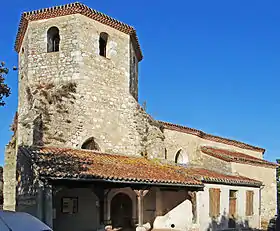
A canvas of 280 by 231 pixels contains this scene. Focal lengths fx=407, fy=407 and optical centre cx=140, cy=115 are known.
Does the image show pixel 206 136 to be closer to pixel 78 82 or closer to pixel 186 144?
pixel 186 144

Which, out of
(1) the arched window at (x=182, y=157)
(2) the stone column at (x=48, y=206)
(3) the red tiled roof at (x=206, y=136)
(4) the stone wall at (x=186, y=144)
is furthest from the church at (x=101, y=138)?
(2) the stone column at (x=48, y=206)

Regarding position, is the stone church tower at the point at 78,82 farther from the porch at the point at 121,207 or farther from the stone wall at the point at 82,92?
the porch at the point at 121,207

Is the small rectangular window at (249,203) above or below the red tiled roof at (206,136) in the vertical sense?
below

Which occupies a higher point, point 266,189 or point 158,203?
point 266,189

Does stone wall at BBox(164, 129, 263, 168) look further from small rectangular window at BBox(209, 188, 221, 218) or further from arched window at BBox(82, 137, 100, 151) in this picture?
arched window at BBox(82, 137, 100, 151)

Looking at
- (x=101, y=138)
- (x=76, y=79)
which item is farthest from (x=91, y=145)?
(x=76, y=79)

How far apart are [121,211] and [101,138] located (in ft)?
12.0

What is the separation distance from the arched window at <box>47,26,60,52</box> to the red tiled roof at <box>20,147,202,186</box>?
5655 mm

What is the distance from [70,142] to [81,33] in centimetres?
538

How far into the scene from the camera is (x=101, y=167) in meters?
16.0

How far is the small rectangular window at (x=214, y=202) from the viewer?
19297 mm

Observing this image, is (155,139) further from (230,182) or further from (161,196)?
(230,182)

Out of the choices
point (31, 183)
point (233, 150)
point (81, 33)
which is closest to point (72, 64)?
point (81, 33)

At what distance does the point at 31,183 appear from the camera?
1432 centimetres
